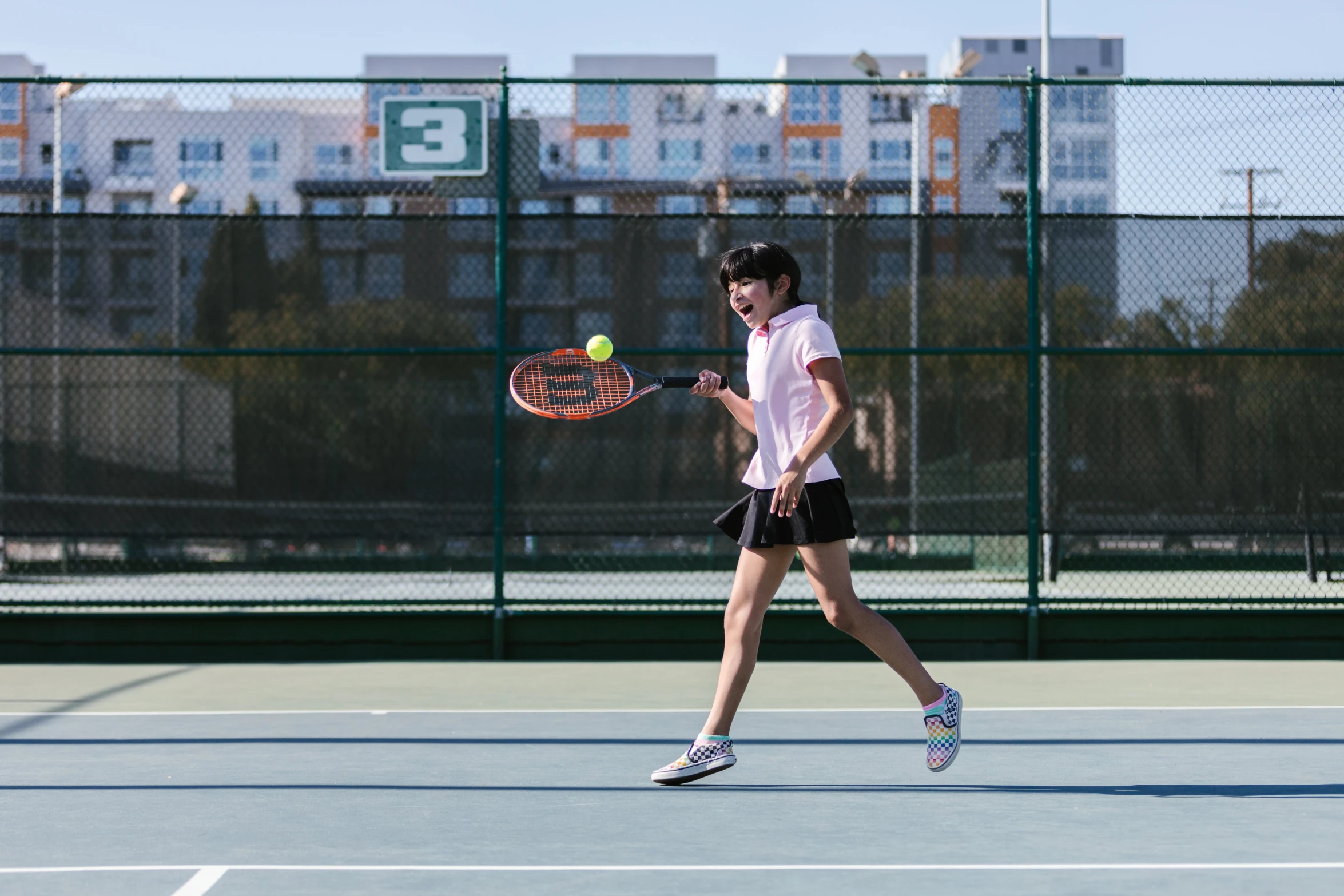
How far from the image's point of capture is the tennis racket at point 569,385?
18.5ft

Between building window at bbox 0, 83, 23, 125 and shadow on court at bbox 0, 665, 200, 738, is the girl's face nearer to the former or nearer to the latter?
shadow on court at bbox 0, 665, 200, 738

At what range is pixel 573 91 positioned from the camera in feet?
30.4

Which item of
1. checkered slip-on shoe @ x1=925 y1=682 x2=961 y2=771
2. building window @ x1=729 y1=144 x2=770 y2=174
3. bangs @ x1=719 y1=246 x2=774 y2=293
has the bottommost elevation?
checkered slip-on shoe @ x1=925 y1=682 x2=961 y2=771

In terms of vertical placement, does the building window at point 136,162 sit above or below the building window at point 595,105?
above

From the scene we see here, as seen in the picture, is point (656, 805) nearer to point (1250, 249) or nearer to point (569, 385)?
point (569, 385)

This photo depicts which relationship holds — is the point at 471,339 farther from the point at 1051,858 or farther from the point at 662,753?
the point at 1051,858

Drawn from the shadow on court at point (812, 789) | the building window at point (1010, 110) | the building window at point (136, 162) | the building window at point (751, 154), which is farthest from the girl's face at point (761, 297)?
the building window at point (136, 162)

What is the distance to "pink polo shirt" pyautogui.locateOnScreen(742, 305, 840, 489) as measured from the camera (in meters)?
4.80

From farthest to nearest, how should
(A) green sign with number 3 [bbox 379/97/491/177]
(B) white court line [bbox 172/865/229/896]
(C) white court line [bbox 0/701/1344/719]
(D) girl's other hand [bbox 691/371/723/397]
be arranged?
(A) green sign with number 3 [bbox 379/97/491/177], (C) white court line [bbox 0/701/1344/719], (D) girl's other hand [bbox 691/371/723/397], (B) white court line [bbox 172/865/229/896]

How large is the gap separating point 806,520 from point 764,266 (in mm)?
835

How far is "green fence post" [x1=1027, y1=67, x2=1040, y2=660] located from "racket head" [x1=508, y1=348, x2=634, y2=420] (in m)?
3.56

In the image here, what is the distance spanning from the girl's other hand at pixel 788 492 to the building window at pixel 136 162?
55.5m

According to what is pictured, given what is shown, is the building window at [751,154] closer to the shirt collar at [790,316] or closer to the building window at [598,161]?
the building window at [598,161]

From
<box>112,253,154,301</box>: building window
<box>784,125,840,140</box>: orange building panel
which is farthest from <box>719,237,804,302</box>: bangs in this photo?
<box>784,125,840,140</box>: orange building panel
